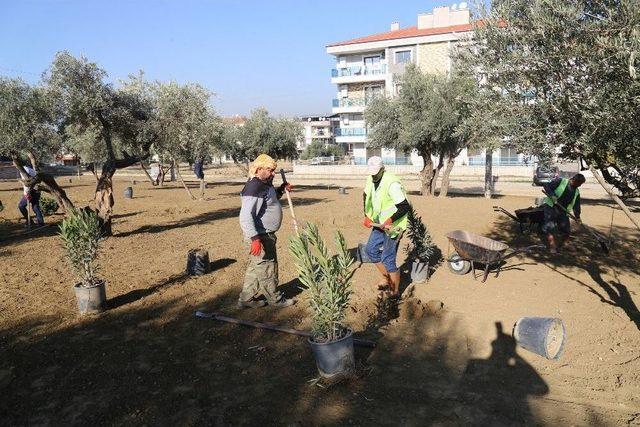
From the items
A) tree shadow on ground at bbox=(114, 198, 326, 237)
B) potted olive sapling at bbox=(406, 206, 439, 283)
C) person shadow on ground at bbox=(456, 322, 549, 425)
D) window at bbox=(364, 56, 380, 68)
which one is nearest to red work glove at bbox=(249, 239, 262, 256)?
potted olive sapling at bbox=(406, 206, 439, 283)

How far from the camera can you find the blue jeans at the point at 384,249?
5.86 metres

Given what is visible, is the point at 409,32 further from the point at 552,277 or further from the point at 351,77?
the point at 552,277

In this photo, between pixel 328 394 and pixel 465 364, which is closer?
pixel 328 394

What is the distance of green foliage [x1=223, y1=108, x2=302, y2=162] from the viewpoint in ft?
99.6

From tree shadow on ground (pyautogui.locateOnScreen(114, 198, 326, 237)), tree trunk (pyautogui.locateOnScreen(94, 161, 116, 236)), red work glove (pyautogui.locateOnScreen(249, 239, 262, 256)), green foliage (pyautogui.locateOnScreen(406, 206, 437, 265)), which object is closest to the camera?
red work glove (pyautogui.locateOnScreen(249, 239, 262, 256))

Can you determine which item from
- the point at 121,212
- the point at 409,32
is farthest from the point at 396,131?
the point at 409,32

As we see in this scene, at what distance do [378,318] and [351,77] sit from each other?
42.6m

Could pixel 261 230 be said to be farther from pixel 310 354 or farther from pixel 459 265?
pixel 459 265

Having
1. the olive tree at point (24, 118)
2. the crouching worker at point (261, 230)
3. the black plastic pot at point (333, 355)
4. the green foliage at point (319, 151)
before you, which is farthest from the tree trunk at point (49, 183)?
the green foliage at point (319, 151)

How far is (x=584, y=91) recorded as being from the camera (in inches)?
160

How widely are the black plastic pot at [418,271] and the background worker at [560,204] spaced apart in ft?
9.01

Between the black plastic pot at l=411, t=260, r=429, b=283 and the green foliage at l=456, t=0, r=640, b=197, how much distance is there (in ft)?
8.00

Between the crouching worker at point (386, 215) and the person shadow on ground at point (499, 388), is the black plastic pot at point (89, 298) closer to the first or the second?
the crouching worker at point (386, 215)

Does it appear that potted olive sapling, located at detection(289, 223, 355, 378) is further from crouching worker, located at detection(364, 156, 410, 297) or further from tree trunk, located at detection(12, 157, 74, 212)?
tree trunk, located at detection(12, 157, 74, 212)
